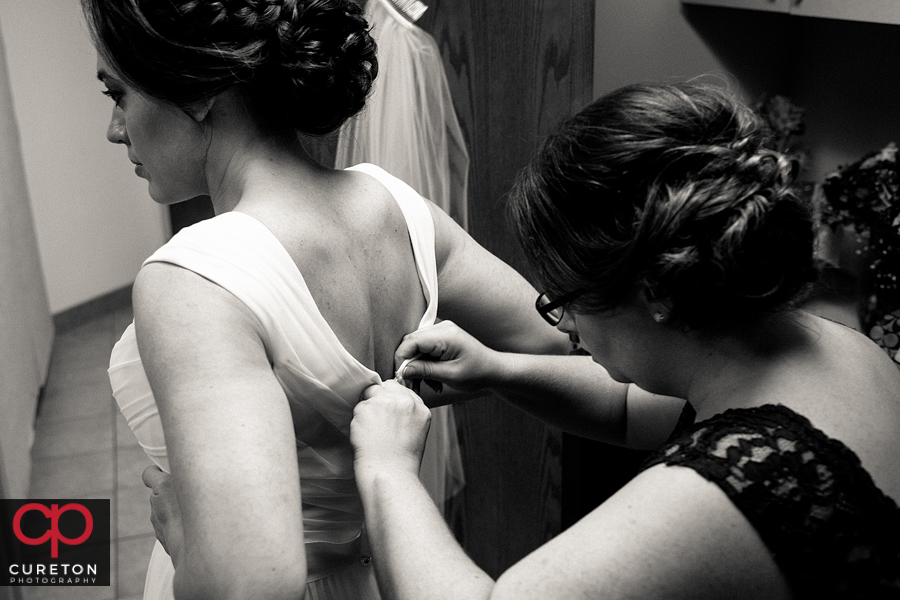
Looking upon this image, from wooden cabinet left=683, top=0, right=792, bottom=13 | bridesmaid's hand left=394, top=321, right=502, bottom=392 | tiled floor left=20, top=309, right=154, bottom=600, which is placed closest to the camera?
bridesmaid's hand left=394, top=321, right=502, bottom=392

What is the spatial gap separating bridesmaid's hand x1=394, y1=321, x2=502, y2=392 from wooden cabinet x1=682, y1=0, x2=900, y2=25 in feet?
3.78

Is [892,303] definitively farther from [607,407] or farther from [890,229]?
[607,407]

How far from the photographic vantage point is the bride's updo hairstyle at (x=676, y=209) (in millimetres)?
848

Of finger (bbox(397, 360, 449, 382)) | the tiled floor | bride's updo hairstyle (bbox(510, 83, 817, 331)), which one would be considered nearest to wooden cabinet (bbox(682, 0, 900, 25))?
bride's updo hairstyle (bbox(510, 83, 817, 331))

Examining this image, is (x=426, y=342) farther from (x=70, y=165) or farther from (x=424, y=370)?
(x=70, y=165)

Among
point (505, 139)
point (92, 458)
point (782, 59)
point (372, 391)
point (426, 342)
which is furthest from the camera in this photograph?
point (92, 458)

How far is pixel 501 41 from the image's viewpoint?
1866 millimetres

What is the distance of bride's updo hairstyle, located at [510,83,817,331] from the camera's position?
0.85 meters

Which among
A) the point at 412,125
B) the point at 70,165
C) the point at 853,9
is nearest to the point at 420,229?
the point at 412,125

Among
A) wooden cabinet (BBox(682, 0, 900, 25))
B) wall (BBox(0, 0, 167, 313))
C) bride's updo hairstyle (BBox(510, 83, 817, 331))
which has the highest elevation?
wooden cabinet (BBox(682, 0, 900, 25))

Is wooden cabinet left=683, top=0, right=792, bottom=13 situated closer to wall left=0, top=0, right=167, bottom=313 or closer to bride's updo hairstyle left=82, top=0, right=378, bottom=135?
bride's updo hairstyle left=82, top=0, right=378, bottom=135

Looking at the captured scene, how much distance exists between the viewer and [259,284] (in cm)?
88

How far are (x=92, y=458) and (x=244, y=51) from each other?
2.72 meters

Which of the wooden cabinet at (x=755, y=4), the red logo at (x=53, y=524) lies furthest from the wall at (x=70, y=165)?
the wooden cabinet at (x=755, y=4)
